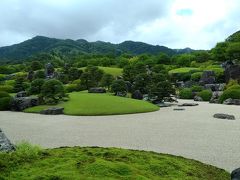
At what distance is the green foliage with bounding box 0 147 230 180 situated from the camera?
7.77 meters

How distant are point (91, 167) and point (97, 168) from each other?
0.50 feet

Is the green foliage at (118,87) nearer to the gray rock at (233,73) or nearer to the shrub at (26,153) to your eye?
the gray rock at (233,73)

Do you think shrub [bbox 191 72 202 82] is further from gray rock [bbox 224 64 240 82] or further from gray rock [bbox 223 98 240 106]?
gray rock [bbox 223 98 240 106]

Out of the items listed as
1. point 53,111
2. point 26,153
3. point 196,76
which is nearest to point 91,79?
point 196,76

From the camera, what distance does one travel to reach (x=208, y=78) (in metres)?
60.1

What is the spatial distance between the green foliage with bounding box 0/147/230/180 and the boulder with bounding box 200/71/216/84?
50.5m

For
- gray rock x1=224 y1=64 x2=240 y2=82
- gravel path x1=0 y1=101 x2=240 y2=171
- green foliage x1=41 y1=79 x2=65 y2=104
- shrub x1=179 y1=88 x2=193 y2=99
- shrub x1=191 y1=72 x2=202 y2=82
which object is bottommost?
shrub x1=179 y1=88 x2=193 y2=99

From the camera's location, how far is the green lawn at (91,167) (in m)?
7.78

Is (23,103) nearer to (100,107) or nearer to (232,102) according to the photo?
(100,107)

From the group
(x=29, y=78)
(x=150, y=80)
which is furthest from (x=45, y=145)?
(x=29, y=78)

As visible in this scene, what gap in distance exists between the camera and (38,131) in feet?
68.0

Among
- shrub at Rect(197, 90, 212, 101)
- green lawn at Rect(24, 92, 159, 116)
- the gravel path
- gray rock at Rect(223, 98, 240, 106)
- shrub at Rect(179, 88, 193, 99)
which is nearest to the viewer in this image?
the gravel path

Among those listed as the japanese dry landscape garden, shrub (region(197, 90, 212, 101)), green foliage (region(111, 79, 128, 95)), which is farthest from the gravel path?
shrub (region(197, 90, 212, 101))

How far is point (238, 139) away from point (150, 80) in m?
30.1
